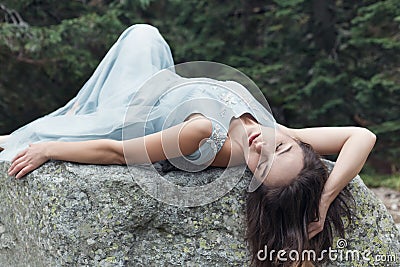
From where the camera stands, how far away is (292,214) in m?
2.28

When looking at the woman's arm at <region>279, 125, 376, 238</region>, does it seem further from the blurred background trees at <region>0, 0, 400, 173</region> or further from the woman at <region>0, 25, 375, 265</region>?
the blurred background trees at <region>0, 0, 400, 173</region>

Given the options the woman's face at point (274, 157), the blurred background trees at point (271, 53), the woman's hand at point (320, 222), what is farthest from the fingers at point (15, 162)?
the blurred background trees at point (271, 53)

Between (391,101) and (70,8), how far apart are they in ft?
11.7

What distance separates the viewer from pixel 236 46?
7.19 meters

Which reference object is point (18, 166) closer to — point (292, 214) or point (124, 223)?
point (124, 223)

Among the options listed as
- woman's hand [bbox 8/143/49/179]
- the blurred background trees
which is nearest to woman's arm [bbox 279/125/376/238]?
woman's hand [bbox 8/143/49/179]

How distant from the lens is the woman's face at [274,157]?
2203 millimetres

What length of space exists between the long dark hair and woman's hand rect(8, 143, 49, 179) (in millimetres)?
791

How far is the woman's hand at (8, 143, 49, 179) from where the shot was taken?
231 cm

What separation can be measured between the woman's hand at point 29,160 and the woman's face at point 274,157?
2.52 feet

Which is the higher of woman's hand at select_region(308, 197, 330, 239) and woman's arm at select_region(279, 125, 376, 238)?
woman's arm at select_region(279, 125, 376, 238)

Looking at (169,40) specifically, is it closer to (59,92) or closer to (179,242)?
(59,92)

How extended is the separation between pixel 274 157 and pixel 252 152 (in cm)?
10

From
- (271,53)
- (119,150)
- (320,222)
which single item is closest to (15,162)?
(119,150)
